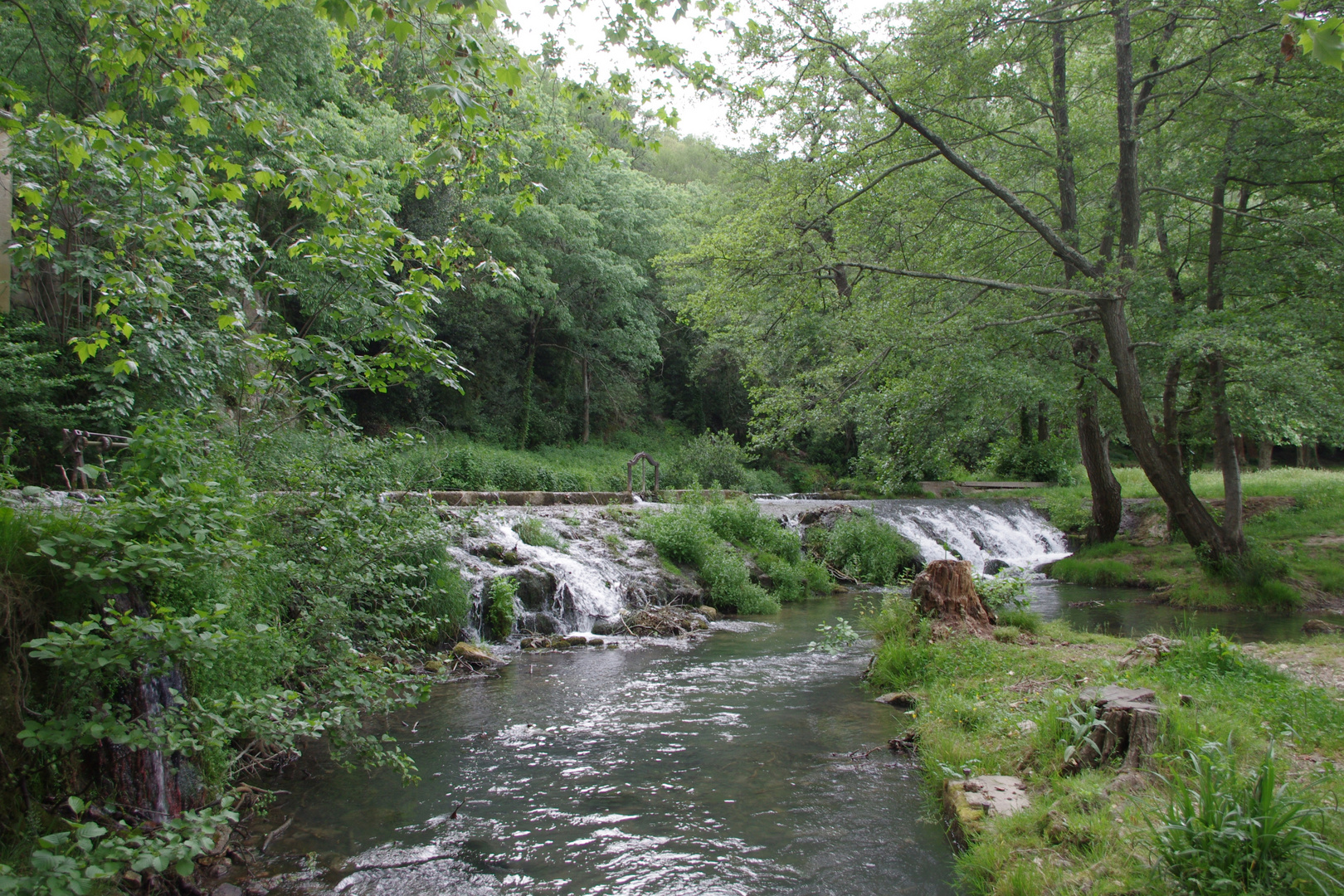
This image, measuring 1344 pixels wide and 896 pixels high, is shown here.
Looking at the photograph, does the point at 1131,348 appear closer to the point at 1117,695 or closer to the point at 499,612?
the point at 1117,695

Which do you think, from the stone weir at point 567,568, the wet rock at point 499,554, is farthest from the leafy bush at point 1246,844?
the wet rock at point 499,554

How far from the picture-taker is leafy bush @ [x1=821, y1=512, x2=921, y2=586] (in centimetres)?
1512

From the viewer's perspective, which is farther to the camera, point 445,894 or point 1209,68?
point 1209,68

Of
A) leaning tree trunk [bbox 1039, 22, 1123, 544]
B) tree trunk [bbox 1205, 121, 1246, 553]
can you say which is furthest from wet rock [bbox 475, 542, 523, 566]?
tree trunk [bbox 1205, 121, 1246, 553]

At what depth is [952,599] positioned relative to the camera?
7867 mm

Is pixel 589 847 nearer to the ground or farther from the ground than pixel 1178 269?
nearer to the ground

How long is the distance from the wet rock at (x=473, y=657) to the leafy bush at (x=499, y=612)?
1065 mm

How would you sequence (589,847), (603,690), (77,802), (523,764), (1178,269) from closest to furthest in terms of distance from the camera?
(77,802)
(589,847)
(523,764)
(603,690)
(1178,269)

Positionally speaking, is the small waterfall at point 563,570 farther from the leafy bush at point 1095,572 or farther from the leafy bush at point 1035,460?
the leafy bush at point 1035,460

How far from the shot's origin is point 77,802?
8.47 feet

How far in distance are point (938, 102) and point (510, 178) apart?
26.1ft

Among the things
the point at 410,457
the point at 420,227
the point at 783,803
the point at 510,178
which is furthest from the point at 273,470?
the point at 420,227

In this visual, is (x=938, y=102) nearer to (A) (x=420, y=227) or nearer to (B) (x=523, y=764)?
(B) (x=523, y=764)

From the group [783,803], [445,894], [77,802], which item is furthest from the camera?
[783,803]
